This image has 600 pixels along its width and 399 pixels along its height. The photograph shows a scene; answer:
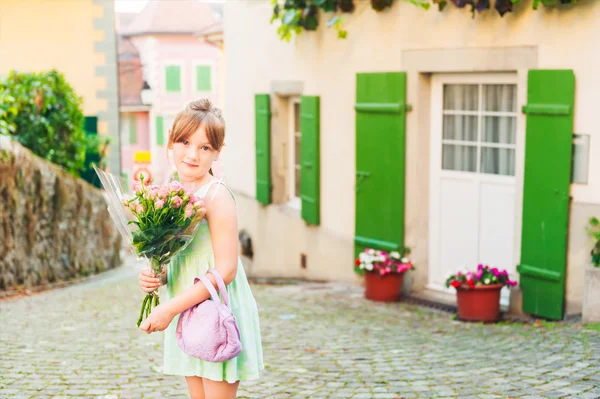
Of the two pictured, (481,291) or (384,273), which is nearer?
(481,291)

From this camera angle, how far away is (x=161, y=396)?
15.6ft

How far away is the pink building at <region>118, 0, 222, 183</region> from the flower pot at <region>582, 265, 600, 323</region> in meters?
34.2

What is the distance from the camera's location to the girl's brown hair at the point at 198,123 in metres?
3.20

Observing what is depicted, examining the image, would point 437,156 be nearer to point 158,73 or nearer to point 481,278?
point 481,278

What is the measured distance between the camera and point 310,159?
10195 millimetres

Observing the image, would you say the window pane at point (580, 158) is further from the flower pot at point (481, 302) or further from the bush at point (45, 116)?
the bush at point (45, 116)

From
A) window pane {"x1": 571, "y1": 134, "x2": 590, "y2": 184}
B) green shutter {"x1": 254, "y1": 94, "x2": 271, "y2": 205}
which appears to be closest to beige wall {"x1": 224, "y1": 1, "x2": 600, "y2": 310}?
window pane {"x1": 571, "y1": 134, "x2": 590, "y2": 184}

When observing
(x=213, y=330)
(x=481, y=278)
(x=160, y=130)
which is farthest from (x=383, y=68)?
A: (x=160, y=130)

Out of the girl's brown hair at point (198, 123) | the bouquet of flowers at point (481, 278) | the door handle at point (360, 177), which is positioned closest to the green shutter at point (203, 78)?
the door handle at point (360, 177)

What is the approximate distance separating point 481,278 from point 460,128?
1.57m

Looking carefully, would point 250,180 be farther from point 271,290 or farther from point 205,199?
point 205,199

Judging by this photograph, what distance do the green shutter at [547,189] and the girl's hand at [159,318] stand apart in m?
4.55

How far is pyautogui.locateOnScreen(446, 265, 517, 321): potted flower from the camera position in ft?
23.9

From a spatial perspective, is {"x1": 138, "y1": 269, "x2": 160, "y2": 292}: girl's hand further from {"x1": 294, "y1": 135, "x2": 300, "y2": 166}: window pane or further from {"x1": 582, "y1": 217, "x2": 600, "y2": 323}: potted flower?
{"x1": 294, "y1": 135, "x2": 300, "y2": 166}: window pane
